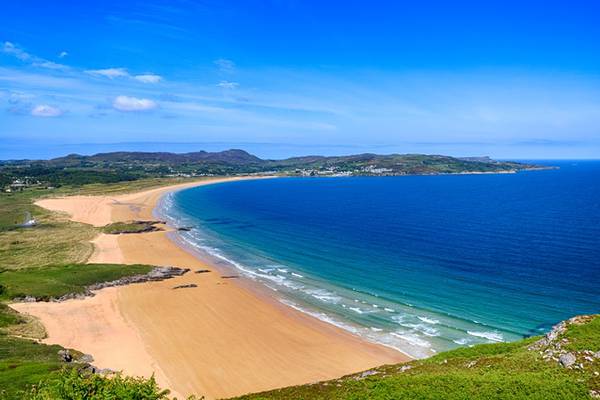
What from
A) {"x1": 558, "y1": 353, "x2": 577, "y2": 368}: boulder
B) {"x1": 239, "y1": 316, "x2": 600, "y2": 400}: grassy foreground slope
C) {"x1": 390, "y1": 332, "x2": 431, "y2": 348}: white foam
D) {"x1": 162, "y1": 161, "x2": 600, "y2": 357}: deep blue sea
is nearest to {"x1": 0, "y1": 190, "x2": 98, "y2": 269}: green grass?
{"x1": 162, "y1": 161, "x2": 600, "y2": 357}: deep blue sea

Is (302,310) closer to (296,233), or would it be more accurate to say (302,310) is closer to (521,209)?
(296,233)

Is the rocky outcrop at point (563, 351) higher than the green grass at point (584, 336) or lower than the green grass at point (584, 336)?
lower

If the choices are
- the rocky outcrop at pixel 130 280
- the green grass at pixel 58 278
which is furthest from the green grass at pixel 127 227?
the rocky outcrop at pixel 130 280

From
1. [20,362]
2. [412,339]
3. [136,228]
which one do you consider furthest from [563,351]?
[136,228]

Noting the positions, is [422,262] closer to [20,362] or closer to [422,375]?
[422,375]

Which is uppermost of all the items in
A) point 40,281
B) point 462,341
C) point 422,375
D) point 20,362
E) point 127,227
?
point 422,375

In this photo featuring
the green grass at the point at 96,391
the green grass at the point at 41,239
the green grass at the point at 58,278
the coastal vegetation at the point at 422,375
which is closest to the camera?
the green grass at the point at 96,391

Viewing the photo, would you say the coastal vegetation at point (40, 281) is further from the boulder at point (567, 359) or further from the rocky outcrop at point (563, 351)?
the rocky outcrop at point (563, 351)
